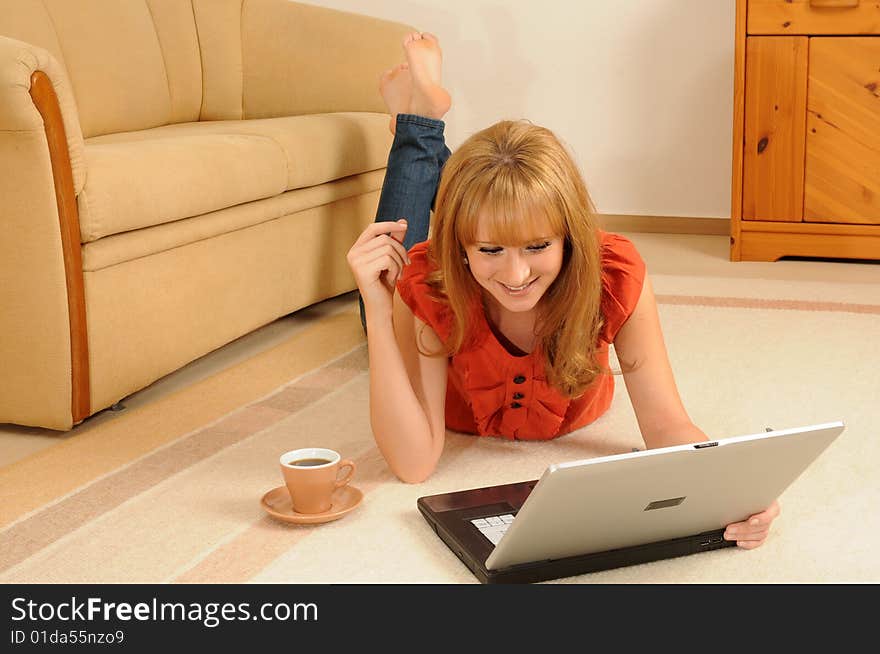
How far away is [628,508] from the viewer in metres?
1.27

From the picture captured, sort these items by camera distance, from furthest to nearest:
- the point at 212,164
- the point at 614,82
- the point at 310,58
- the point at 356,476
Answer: the point at 614,82
the point at 310,58
the point at 212,164
the point at 356,476

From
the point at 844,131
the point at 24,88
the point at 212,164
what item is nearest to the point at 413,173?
the point at 212,164

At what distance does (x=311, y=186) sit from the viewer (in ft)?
8.63

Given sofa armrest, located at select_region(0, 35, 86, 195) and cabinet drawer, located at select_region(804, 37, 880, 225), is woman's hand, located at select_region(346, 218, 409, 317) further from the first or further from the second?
cabinet drawer, located at select_region(804, 37, 880, 225)

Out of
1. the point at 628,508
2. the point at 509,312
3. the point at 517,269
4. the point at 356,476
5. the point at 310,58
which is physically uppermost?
the point at 310,58

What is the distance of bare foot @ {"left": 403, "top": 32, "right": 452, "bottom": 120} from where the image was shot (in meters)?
2.34

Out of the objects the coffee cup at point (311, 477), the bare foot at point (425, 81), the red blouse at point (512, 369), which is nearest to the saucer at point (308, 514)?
the coffee cup at point (311, 477)

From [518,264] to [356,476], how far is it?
1.54ft

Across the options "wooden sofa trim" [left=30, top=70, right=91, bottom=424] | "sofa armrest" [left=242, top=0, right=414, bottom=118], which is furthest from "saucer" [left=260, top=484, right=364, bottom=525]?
"sofa armrest" [left=242, top=0, right=414, bottom=118]

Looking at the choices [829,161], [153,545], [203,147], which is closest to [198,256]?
[203,147]

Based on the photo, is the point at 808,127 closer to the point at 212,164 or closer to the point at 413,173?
the point at 413,173

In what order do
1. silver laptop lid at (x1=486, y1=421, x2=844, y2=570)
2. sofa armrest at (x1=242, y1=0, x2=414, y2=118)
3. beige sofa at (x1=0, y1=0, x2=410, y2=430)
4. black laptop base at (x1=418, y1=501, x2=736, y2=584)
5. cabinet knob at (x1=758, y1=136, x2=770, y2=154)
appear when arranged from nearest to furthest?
silver laptop lid at (x1=486, y1=421, x2=844, y2=570), black laptop base at (x1=418, y1=501, x2=736, y2=584), beige sofa at (x1=0, y1=0, x2=410, y2=430), sofa armrest at (x1=242, y1=0, x2=414, y2=118), cabinet knob at (x1=758, y1=136, x2=770, y2=154)

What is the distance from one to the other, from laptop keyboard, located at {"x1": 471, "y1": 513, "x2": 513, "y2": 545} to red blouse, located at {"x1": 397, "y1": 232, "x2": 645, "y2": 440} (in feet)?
0.88
